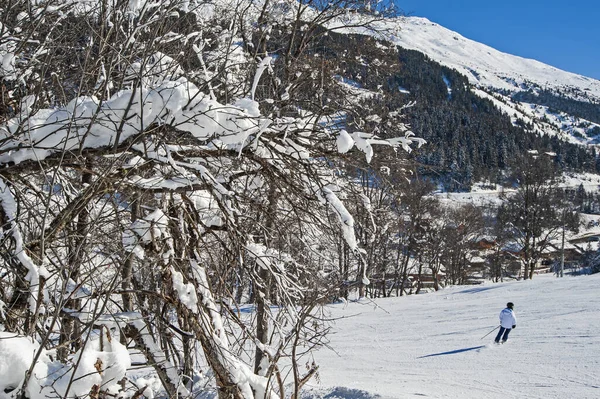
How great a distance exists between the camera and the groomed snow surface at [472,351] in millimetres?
9320

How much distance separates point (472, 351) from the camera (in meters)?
12.5

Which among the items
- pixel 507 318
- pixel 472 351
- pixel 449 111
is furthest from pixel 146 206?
pixel 449 111

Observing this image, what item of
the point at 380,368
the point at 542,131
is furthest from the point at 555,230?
the point at 542,131

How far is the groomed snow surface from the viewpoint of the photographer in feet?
30.6

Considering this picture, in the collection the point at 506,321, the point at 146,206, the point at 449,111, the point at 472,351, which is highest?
the point at 449,111

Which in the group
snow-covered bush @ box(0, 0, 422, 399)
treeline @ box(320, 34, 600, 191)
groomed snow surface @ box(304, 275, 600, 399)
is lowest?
groomed snow surface @ box(304, 275, 600, 399)

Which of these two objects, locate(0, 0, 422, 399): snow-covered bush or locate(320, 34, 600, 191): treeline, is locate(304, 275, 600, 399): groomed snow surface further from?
locate(320, 34, 600, 191): treeline

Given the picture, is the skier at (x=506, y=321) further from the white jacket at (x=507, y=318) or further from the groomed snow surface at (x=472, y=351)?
the groomed snow surface at (x=472, y=351)

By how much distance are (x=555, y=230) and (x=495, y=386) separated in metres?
27.6

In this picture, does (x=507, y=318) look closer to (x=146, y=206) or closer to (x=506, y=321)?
(x=506, y=321)

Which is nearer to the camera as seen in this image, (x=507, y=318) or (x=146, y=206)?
(x=146, y=206)

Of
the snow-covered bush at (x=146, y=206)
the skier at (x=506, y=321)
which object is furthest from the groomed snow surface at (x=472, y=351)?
the snow-covered bush at (x=146, y=206)

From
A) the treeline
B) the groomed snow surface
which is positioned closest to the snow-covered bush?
the groomed snow surface

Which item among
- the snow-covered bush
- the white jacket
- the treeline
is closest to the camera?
the snow-covered bush
